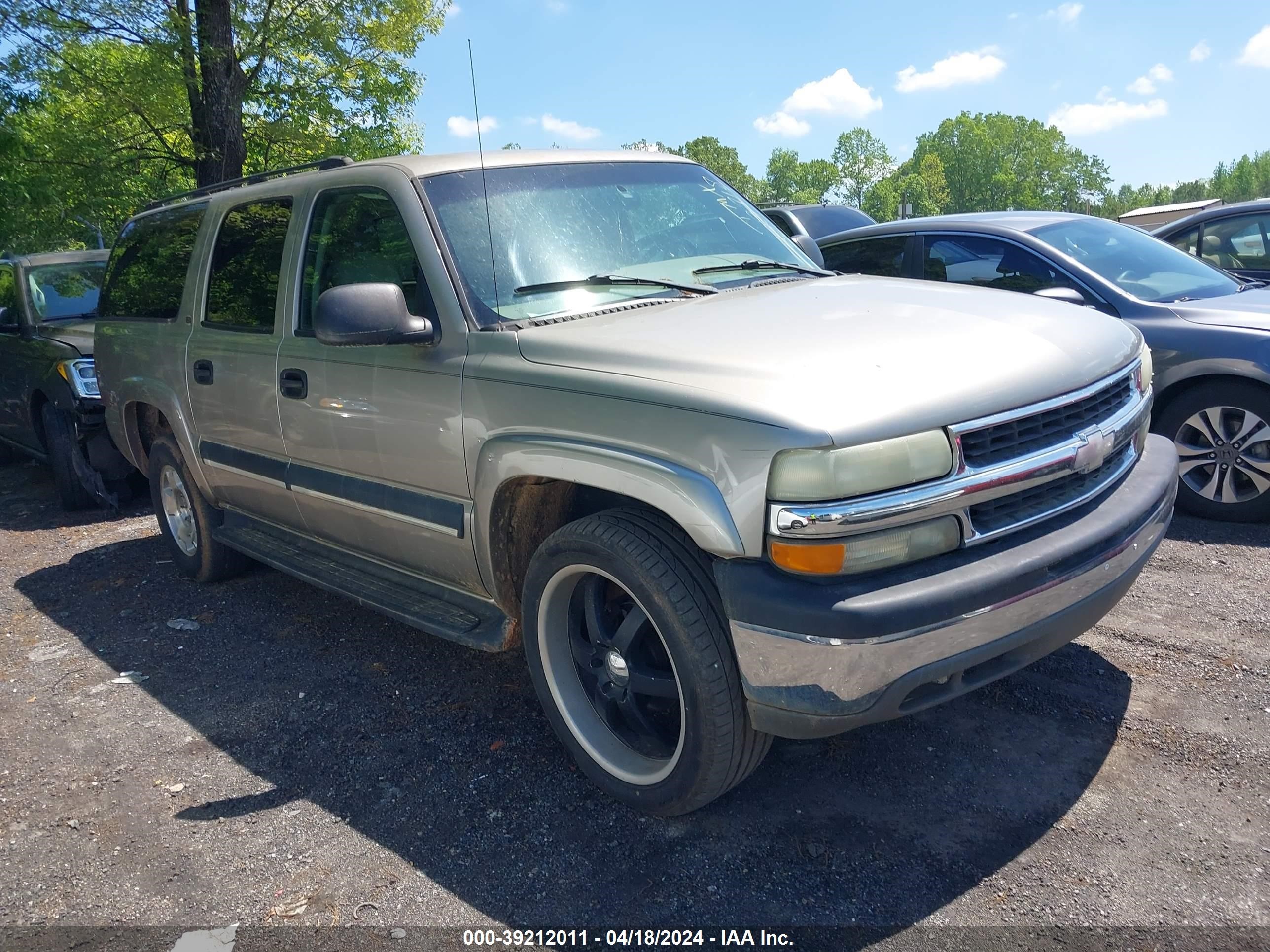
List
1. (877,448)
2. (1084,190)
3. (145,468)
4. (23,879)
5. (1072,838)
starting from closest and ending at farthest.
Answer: (877,448) → (1072,838) → (23,879) → (145,468) → (1084,190)

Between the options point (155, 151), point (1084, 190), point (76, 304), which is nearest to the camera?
point (76, 304)

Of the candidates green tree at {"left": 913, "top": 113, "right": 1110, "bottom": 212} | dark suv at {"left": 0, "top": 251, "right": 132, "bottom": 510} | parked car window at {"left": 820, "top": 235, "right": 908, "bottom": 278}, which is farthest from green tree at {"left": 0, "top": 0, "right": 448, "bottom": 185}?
green tree at {"left": 913, "top": 113, "right": 1110, "bottom": 212}

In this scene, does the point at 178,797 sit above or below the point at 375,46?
below

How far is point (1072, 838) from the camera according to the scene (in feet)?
8.73

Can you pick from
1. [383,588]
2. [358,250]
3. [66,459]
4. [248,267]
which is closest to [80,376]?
[66,459]

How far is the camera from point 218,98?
38.8ft

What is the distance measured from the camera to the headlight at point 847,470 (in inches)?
91.6

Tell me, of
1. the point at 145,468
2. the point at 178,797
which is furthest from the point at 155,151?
the point at 178,797

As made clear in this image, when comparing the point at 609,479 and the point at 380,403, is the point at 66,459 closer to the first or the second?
the point at 380,403

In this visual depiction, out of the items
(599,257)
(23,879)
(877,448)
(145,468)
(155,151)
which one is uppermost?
(155,151)

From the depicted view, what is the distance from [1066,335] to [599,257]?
5.09 feet

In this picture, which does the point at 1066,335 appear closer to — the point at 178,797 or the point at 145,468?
the point at 178,797

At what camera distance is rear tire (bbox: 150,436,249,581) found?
505 cm

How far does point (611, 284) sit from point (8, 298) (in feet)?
22.8
